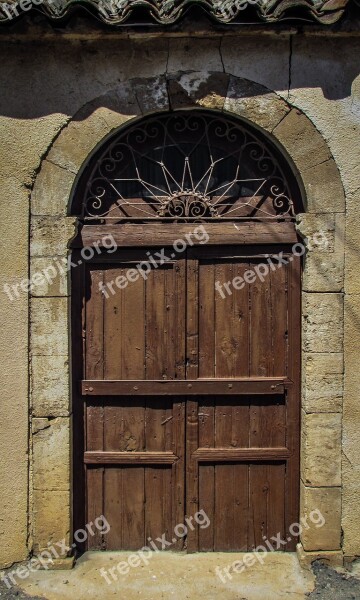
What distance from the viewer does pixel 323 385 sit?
4332 mm

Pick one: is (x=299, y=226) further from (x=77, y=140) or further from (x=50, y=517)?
(x=50, y=517)

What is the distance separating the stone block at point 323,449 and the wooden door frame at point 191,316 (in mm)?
206

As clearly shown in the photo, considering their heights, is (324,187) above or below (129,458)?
above

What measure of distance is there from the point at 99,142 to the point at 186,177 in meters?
0.74

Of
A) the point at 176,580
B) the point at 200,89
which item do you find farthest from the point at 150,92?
the point at 176,580

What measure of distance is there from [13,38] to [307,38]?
221 cm

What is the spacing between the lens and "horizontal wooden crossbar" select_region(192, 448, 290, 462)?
14.9ft

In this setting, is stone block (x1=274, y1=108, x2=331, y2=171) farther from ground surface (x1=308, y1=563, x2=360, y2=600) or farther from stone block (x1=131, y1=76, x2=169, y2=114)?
ground surface (x1=308, y1=563, x2=360, y2=600)

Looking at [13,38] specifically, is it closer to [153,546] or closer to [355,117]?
[355,117]

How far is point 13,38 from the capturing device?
4246 mm

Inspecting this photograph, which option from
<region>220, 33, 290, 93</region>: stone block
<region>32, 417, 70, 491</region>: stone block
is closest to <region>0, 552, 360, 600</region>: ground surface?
<region>32, 417, 70, 491</region>: stone block

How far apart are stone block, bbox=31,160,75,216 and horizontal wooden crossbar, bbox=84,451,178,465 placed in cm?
194

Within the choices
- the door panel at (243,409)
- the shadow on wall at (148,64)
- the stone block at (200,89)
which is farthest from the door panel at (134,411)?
the shadow on wall at (148,64)

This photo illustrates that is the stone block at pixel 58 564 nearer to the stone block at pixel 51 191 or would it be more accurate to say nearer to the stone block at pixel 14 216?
the stone block at pixel 14 216
